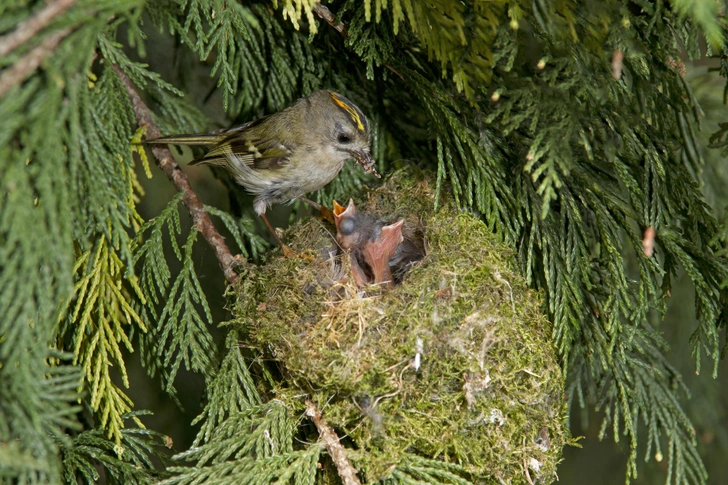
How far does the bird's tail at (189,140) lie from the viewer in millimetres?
2371

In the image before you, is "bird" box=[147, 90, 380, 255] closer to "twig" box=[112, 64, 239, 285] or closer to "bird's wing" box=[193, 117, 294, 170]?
"bird's wing" box=[193, 117, 294, 170]

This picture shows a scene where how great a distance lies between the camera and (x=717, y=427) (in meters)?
3.14

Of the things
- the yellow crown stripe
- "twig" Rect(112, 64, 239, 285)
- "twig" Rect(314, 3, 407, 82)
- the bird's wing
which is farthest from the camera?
the bird's wing

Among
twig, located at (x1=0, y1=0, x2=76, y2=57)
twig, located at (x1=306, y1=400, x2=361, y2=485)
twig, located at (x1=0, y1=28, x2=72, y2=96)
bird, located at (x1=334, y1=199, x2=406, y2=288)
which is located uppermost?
twig, located at (x1=0, y1=0, x2=76, y2=57)

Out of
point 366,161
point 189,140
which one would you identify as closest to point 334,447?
point 366,161

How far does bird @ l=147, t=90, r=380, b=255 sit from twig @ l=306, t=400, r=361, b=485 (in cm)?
97

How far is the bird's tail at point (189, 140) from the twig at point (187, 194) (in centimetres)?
4

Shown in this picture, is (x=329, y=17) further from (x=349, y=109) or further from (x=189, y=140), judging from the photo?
(x=189, y=140)

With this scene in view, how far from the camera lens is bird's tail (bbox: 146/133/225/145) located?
237 centimetres

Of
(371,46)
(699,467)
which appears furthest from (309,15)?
(699,467)

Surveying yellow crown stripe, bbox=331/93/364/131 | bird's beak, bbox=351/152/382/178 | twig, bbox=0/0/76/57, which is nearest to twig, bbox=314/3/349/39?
yellow crown stripe, bbox=331/93/364/131

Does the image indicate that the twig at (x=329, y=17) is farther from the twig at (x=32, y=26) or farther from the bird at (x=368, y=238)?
the twig at (x=32, y=26)

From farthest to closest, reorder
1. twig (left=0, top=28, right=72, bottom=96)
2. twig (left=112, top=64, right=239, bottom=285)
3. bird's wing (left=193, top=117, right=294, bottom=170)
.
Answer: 1. bird's wing (left=193, top=117, right=294, bottom=170)
2. twig (left=112, top=64, right=239, bottom=285)
3. twig (left=0, top=28, right=72, bottom=96)

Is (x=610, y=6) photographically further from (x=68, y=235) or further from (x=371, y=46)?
(x=68, y=235)
